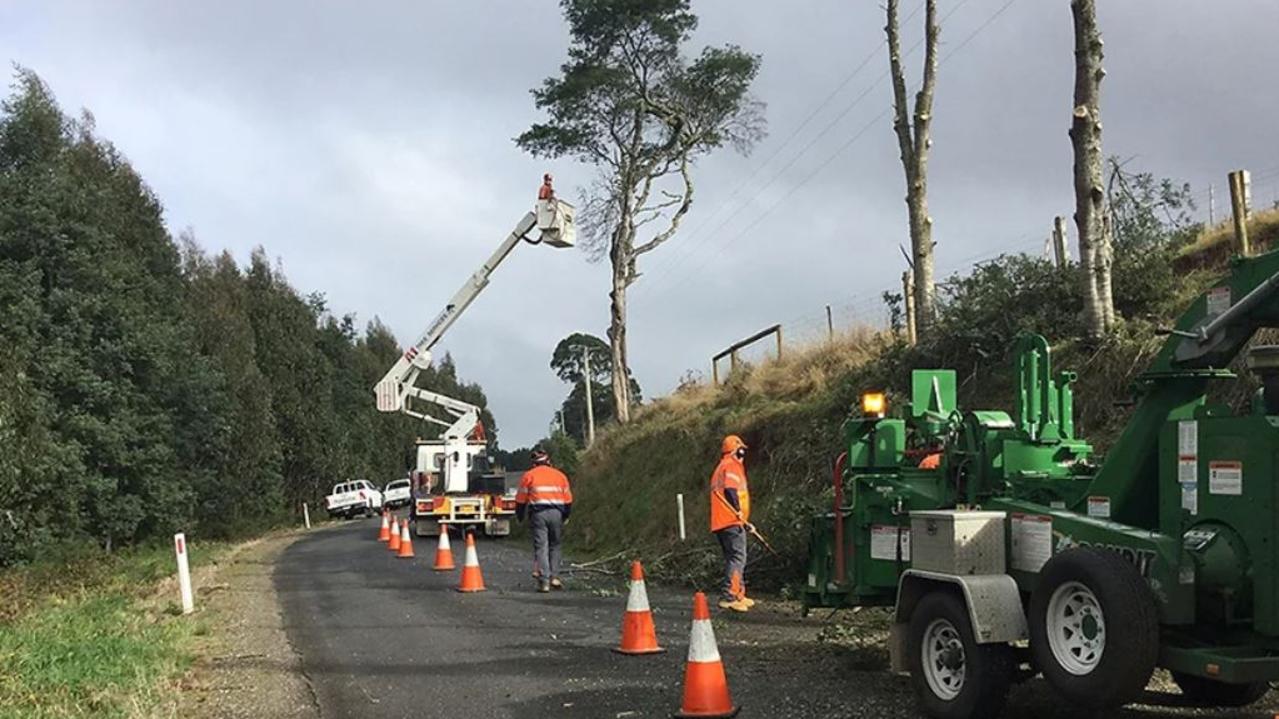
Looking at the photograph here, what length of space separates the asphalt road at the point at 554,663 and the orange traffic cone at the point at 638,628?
0.13 m

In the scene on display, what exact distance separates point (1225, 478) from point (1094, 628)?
0.99 meters

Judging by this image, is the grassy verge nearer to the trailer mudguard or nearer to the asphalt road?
the asphalt road

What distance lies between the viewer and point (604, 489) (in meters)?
28.6

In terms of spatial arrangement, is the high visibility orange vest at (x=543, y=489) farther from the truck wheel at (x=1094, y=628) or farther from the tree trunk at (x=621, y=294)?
the tree trunk at (x=621, y=294)

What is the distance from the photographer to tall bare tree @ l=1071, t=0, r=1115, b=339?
1323cm

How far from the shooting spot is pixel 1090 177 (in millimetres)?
13266

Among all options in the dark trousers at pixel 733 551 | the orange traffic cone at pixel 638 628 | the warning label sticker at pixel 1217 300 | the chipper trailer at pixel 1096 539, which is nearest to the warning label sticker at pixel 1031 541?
the chipper trailer at pixel 1096 539

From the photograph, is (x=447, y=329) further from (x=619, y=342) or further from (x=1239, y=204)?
(x=1239, y=204)

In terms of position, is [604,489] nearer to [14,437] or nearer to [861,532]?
[14,437]

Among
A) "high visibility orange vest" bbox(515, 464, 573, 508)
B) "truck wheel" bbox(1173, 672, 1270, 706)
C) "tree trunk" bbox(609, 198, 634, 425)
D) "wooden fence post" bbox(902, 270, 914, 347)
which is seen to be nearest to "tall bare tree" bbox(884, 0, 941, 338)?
"wooden fence post" bbox(902, 270, 914, 347)

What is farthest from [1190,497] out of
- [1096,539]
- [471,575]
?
[471,575]

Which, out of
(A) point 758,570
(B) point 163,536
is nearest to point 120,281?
(B) point 163,536

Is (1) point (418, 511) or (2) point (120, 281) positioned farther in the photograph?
(2) point (120, 281)

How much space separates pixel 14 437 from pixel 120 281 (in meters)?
17.3
